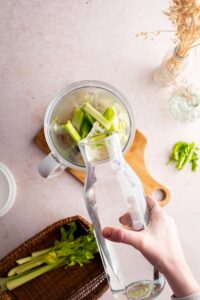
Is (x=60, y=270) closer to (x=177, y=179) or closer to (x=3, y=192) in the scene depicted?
(x=3, y=192)

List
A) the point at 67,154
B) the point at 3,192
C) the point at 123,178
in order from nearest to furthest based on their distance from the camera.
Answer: the point at 123,178 → the point at 67,154 → the point at 3,192

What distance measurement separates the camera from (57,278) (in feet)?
4.34

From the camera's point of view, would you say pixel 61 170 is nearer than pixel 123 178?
No

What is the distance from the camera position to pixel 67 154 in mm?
1236

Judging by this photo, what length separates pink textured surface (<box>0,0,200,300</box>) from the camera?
1382mm

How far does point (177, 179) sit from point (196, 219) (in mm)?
161

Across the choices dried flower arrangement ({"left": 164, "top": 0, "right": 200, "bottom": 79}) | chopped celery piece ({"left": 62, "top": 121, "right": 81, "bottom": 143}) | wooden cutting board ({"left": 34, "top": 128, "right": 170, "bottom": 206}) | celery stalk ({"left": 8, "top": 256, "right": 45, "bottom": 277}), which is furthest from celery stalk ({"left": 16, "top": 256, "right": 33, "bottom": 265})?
dried flower arrangement ({"left": 164, "top": 0, "right": 200, "bottom": 79})

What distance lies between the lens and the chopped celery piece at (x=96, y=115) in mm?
1191

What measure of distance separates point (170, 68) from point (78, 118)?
344 mm

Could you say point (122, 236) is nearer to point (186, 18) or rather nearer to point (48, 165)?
point (48, 165)

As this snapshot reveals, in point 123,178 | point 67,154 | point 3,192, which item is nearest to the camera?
point 123,178

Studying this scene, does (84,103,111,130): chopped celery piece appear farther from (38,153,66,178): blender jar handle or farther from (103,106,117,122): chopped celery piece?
(38,153,66,178): blender jar handle

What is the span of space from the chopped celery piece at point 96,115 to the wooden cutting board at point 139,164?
0.20m

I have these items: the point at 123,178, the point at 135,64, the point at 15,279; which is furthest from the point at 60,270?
the point at 135,64
